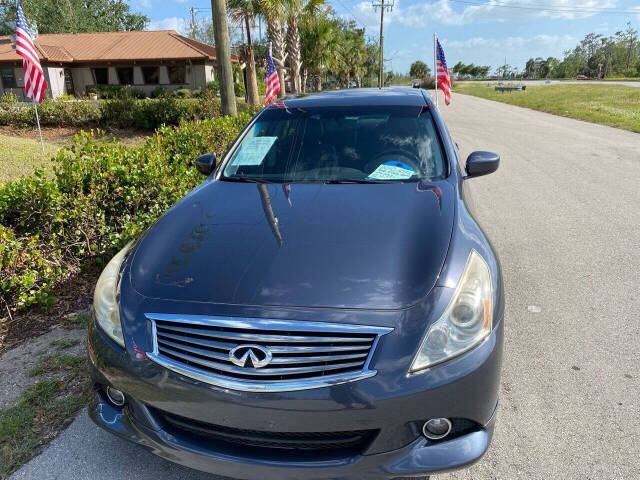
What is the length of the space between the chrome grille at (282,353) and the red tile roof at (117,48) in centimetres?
3223

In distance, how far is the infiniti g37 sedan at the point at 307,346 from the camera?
1.78 metres

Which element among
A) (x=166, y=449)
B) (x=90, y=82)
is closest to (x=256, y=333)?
(x=166, y=449)

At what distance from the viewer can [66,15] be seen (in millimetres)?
46062

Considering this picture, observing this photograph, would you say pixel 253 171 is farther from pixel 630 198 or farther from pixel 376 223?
pixel 630 198

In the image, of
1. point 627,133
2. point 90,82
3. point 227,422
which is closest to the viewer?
point 227,422

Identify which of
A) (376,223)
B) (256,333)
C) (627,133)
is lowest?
(627,133)

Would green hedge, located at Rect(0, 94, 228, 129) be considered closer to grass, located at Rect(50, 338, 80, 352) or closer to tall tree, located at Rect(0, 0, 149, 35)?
grass, located at Rect(50, 338, 80, 352)

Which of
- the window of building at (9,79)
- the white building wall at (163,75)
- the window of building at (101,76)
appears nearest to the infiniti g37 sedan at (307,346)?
the white building wall at (163,75)

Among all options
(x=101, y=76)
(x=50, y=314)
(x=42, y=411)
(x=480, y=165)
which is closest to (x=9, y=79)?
(x=101, y=76)

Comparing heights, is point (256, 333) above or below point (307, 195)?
below

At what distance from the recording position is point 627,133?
47.7 ft

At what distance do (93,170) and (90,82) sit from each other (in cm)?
3488

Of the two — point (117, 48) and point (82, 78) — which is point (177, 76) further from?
point (82, 78)

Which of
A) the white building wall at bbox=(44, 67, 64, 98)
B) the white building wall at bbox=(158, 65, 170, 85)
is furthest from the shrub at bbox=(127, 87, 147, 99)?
the white building wall at bbox=(44, 67, 64, 98)
